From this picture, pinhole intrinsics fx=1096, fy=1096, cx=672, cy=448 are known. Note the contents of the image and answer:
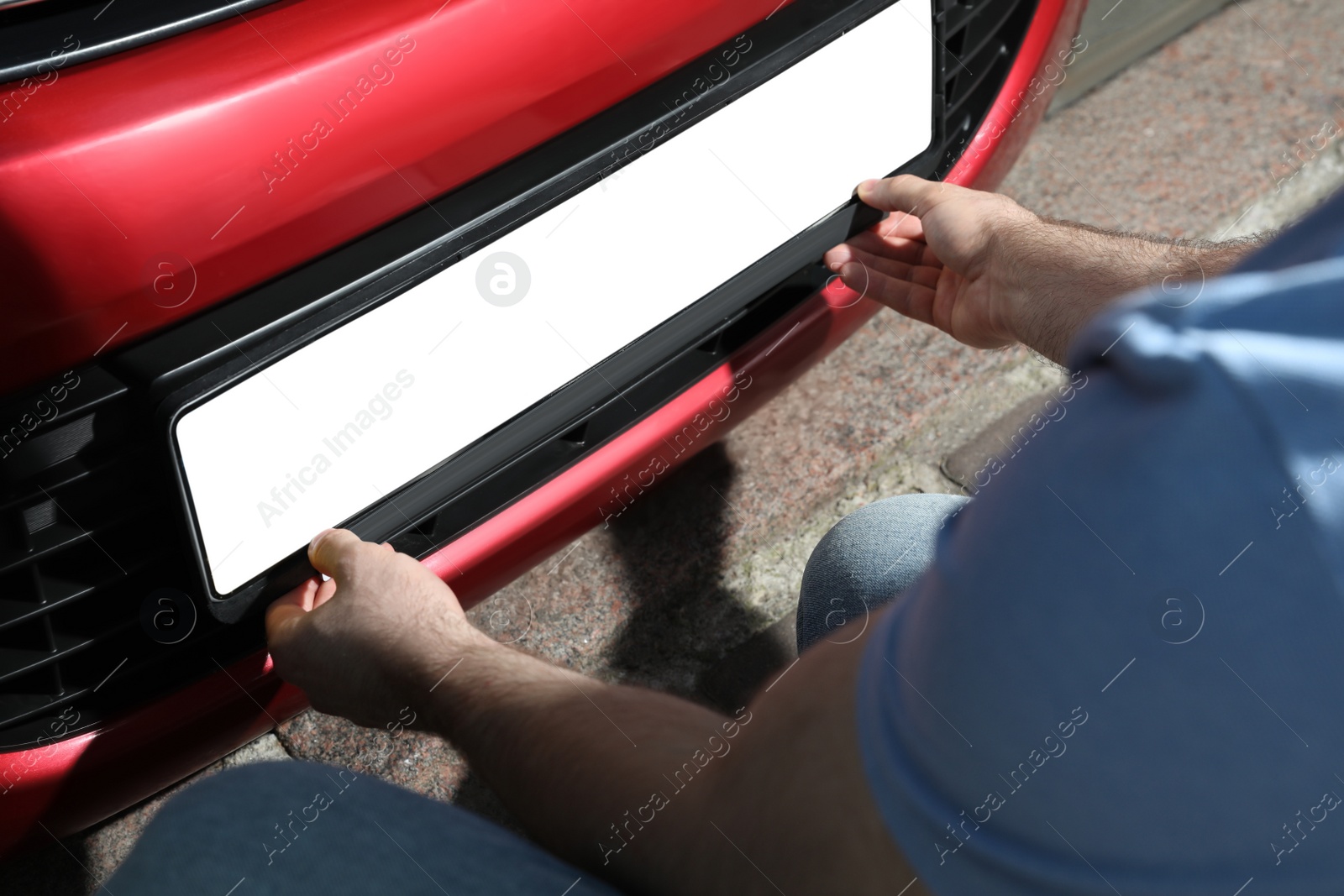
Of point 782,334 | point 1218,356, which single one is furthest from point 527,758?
point 782,334

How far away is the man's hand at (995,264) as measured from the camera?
136 cm

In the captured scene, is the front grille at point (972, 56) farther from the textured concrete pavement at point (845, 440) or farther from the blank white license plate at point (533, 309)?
the textured concrete pavement at point (845, 440)

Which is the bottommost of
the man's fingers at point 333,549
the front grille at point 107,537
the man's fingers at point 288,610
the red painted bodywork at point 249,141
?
the man's fingers at point 288,610

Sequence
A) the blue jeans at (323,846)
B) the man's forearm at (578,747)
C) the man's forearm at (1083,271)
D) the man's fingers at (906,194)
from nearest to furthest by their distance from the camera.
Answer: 1. the blue jeans at (323,846)
2. the man's forearm at (578,747)
3. the man's forearm at (1083,271)
4. the man's fingers at (906,194)

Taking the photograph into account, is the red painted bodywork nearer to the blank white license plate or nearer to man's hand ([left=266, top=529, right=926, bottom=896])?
the blank white license plate

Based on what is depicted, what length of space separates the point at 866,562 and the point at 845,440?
2.66ft

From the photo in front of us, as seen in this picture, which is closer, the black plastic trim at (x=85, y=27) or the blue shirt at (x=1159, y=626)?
the blue shirt at (x=1159, y=626)

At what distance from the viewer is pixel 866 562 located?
132cm

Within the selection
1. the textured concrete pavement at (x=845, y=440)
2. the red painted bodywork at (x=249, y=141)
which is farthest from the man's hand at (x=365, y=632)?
the textured concrete pavement at (x=845, y=440)

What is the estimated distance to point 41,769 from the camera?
1.19 metres

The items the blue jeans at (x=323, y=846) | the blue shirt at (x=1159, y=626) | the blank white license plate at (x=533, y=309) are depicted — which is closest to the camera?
the blue shirt at (x=1159, y=626)

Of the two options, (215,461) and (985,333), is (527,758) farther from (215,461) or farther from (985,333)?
(985,333)

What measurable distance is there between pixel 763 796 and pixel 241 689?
76cm

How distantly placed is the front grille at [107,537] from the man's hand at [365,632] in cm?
7
